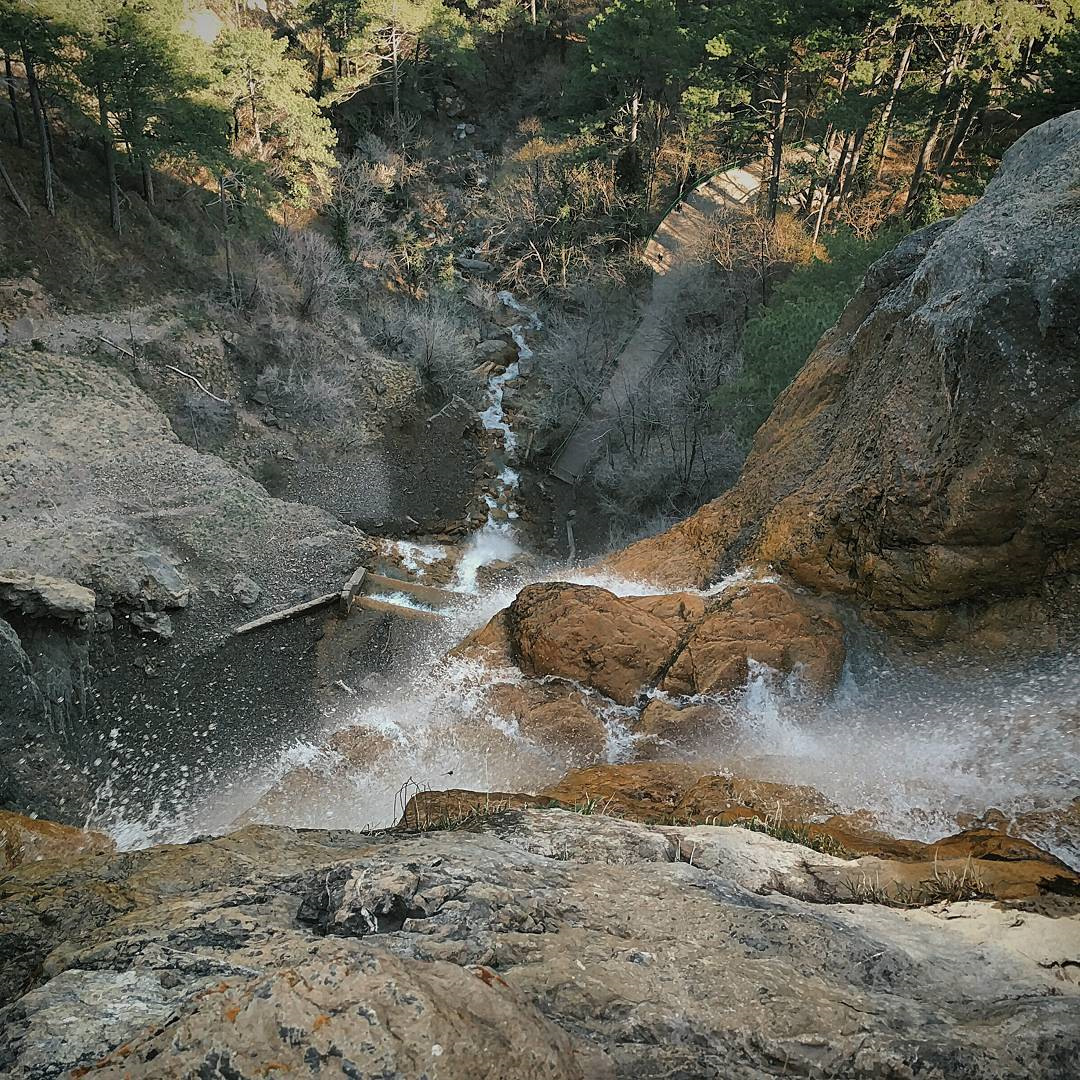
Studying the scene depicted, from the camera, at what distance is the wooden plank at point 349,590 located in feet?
52.1

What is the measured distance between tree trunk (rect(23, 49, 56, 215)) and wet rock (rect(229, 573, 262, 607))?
14.2 meters

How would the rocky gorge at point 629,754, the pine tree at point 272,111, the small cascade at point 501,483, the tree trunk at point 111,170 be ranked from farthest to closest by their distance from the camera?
1. the pine tree at point 272,111
2. the small cascade at point 501,483
3. the tree trunk at point 111,170
4. the rocky gorge at point 629,754

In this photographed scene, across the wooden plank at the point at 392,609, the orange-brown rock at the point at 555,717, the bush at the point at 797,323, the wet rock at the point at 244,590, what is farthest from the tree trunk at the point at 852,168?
the wet rock at the point at 244,590

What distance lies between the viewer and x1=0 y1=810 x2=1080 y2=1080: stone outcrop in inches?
109

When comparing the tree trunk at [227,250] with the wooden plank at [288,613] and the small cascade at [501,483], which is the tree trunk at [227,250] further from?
the wooden plank at [288,613]

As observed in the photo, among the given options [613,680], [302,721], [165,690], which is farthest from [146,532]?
[613,680]

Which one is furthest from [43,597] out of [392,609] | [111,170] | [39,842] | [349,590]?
[111,170]

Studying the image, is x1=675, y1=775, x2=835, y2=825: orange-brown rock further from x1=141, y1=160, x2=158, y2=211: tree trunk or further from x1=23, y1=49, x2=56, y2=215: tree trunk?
x1=141, y1=160, x2=158, y2=211: tree trunk

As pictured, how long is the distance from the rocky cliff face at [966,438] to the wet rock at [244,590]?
9760 millimetres

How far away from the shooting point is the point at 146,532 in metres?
15.7

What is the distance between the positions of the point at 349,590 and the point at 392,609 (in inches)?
41.1

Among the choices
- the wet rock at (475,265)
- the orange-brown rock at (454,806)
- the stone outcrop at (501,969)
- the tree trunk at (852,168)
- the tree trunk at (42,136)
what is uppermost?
the tree trunk at (852,168)

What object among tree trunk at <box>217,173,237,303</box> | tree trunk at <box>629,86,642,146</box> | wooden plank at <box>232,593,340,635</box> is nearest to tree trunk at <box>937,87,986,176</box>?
tree trunk at <box>629,86,642,146</box>

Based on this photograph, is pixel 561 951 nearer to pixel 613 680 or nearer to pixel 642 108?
Result: pixel 613 680
